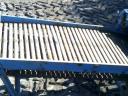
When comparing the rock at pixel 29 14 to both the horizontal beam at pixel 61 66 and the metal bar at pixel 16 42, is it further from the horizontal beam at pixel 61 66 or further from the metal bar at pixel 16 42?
the horizontal beam at pixel 61 66

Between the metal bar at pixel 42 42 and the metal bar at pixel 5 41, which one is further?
the metal bar at pixel 42 42

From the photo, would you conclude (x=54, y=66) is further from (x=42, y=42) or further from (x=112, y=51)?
(x=112, y=51)

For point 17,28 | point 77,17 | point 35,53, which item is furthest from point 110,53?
point 77,17

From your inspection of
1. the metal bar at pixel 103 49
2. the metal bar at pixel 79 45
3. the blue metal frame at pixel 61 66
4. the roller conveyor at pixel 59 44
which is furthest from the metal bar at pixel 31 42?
the metal bar at pixel 103 49

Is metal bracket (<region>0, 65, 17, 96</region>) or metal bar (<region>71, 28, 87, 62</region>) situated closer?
metal bracket (<region>0, 65, 17, 96</region>)

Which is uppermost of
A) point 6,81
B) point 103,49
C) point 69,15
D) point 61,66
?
point 61,66

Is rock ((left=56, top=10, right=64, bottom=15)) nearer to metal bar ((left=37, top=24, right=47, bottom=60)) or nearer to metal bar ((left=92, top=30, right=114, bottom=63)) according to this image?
metal bar ((left=92, top=30, right=114, bottom=63))

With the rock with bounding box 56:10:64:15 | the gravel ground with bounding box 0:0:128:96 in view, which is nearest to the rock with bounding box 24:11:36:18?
the gravel ground with bounding box 0:0:128:96

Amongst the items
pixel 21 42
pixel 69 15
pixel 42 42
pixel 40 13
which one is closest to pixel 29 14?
pixel 40 13
